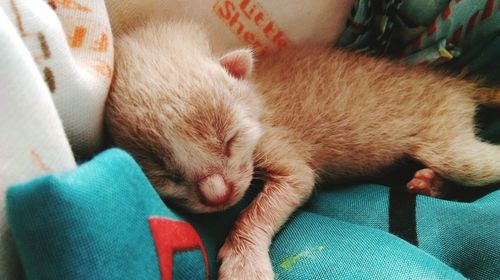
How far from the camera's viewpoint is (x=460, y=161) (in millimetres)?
1575

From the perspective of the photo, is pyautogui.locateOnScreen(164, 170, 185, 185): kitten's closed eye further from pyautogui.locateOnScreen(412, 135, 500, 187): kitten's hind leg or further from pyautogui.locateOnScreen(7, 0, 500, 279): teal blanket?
pyautogui.locateOnScreen(412, 135, 500, 187): kitten's hind leg

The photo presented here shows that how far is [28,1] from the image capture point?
3.39 feet

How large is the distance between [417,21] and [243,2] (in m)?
0.53

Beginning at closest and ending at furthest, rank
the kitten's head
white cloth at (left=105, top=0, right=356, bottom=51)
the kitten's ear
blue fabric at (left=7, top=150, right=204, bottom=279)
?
blue fabric at (left=7, top=150, right=204, bottom=279) → the kitten's head → the kitten's ear → white cloth at (left=105, top=0, right=356, bottom=51)

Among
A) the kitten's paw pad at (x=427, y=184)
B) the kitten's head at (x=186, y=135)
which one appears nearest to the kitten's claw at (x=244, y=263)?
the kitten's head at (x=186, y=135)

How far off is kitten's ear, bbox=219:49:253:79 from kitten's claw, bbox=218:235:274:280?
43 centimetres

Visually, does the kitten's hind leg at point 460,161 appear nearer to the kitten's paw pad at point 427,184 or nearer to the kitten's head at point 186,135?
the kitten's paw pad at point 427,184

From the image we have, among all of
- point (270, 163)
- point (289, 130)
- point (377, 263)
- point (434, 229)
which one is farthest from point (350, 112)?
point (377, 263)

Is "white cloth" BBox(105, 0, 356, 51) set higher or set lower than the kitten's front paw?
higher

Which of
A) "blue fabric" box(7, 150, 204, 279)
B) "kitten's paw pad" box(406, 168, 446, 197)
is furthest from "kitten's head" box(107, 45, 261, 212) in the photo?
"kitten's paw pad" box(406, 168, 446, 197)

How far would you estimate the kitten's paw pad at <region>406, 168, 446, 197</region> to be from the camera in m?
1.52

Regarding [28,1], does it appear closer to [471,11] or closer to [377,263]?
[377,263]

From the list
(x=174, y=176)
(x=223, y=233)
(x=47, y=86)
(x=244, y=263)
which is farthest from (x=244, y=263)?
(x=47, y=86)

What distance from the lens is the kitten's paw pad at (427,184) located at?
1.52 metres
